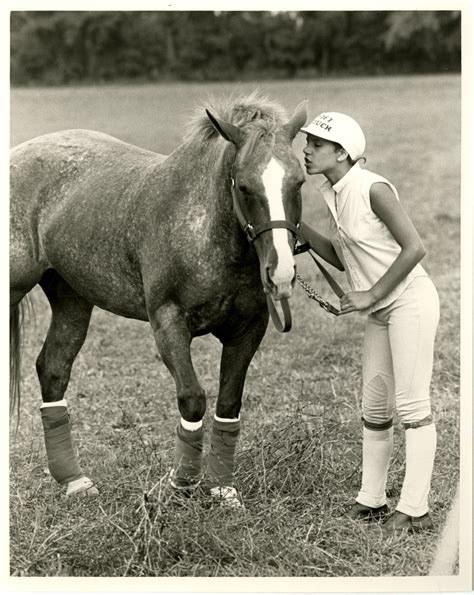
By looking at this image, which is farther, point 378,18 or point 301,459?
point 378,18

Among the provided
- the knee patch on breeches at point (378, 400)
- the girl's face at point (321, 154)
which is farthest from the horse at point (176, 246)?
the knee patch on breeches at point (378, 400)

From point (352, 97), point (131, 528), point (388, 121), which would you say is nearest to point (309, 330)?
point (131, 528)

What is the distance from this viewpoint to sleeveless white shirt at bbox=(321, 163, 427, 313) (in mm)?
3766

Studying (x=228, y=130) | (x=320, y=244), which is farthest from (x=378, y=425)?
(x=228, y=130)

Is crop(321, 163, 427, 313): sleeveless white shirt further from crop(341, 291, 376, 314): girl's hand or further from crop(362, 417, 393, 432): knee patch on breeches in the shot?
crop(362, 417, 393, 432): knee patch on breeches

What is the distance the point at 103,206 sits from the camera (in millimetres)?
4250

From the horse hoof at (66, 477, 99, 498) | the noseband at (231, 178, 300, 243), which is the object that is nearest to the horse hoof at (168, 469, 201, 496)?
the horse hoof at (66, 477, 99, 498)

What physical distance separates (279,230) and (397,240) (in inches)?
27.1

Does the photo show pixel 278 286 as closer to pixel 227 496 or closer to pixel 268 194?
pixel 268 194

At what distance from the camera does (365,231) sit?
3783 millimetres

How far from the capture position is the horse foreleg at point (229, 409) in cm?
403

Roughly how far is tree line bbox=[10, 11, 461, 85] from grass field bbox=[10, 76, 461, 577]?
1.24 ft

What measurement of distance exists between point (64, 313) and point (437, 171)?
954 cm

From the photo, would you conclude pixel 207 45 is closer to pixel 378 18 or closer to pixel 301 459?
pixel 378 18
